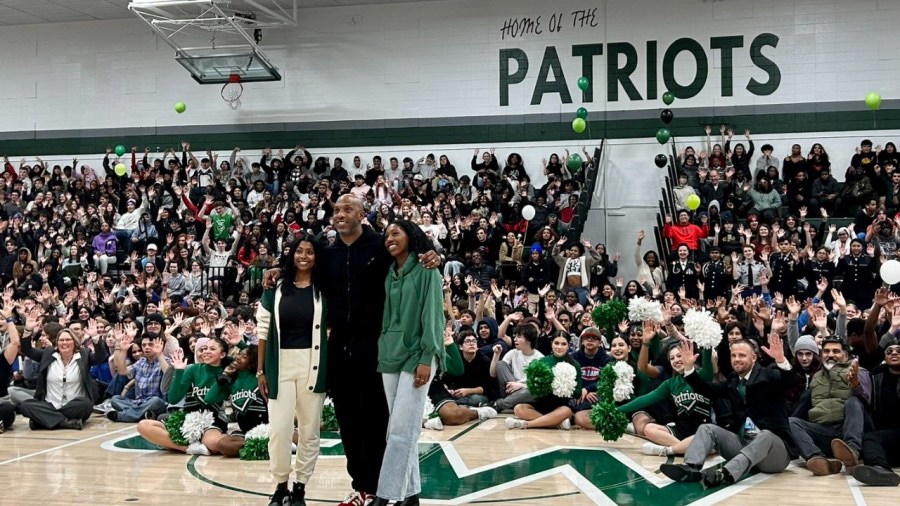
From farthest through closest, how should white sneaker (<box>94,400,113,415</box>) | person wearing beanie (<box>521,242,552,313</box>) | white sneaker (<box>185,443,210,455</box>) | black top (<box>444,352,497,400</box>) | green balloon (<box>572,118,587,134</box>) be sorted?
green balloon (<box>572,118,587,134</box>) < person wearing beanie (<box>521,242,552,313</box>) < black top (<box>444,352,497,400</box>) < white sneaker (<box>94,400,113,415</box>) < white sneaker (<box>185,443,210,455</box>)

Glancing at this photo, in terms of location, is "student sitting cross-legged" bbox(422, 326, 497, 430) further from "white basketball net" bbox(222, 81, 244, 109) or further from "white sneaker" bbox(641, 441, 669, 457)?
"white basketball net" bbox(222, 81, 244, 109)

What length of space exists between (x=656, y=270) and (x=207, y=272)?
7.67 meters

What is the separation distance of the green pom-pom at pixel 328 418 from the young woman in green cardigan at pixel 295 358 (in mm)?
3464

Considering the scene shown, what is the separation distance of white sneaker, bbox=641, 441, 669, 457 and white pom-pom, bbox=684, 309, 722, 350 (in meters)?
1.05

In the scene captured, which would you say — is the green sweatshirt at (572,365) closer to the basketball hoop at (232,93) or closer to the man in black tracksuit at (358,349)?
the man in black tracksuit at (358,349)

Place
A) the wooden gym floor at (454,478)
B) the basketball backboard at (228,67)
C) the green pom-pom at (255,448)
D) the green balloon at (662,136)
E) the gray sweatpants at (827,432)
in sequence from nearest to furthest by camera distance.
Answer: the wooden gym floor at (454,478), the gray sweatpants at (827,432), the green pom-pom at (255,448), the green balloon at (662,136), the basketball backboard at (228,67)

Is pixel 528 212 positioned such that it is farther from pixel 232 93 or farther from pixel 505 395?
pixel 232 93

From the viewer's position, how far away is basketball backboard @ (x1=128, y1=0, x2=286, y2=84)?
1953 cm

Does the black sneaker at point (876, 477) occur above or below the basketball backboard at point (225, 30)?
below

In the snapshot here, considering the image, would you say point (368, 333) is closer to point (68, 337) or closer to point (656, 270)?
point (68, 337)

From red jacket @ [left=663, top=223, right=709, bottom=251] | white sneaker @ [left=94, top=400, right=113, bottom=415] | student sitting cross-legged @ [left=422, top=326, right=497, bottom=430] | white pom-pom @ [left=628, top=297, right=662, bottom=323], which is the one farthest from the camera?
red jacket @ [left=663, top=223, right=709, bottom=251]

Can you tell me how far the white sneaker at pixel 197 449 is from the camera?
842cm

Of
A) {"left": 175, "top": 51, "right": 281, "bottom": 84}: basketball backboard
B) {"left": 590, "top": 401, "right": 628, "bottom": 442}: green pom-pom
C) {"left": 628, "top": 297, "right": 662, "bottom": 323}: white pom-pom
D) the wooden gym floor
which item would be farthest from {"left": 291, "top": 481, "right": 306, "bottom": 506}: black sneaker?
{"left": 175, "top": 51, "right": 281, "bottom": 84}: basketball backboard

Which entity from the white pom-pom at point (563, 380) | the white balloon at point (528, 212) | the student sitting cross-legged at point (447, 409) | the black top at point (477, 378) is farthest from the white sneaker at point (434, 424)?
the white balloon at point (528, 212)
